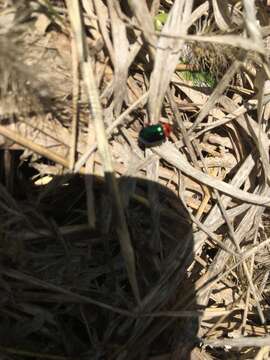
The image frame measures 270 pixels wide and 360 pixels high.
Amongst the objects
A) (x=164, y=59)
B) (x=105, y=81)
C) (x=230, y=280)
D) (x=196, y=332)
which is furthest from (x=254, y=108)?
(x=196, y=332)

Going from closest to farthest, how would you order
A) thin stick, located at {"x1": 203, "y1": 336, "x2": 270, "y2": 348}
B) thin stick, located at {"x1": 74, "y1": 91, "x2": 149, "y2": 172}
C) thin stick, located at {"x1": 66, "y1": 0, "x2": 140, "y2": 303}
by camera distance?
thin stick, located at {"x1": 66, "y1": 0, "x2": 140, "y2": 303}
thin stick, located at {"x1": 74, "y1": 91, "x2": 149, "y2": 172}
thin stick, located at {"x1": 203, "y1": 336, "x2": 270, "y2": 348}

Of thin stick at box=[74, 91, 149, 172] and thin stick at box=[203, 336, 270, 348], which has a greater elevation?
thin stick at box=[74, 91, 149, 172]

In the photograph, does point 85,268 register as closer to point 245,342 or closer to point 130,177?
point 130,177

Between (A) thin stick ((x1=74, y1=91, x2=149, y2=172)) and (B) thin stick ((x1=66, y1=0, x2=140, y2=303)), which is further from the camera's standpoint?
(A) thin stick ((x1=74, y1=91, x2=149, y2=172))

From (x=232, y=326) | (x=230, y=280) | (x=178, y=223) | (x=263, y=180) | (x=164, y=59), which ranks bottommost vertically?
(x=232, y=326)

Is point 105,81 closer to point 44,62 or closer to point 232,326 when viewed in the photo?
point 44,62

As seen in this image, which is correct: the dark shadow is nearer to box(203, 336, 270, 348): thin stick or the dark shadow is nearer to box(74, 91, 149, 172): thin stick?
box(74, 91, 149, 172): thin stick

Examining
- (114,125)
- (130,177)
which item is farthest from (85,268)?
(114,125)

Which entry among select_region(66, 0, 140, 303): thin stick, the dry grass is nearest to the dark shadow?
the dry grass

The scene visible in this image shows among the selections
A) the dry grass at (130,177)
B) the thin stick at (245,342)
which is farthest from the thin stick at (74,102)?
the thin stick at (245,342)

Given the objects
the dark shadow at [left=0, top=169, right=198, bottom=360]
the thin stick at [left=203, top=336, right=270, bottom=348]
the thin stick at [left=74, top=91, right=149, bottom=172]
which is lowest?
the thin stick at [left=203, top=336, right=270, bottom=348]
